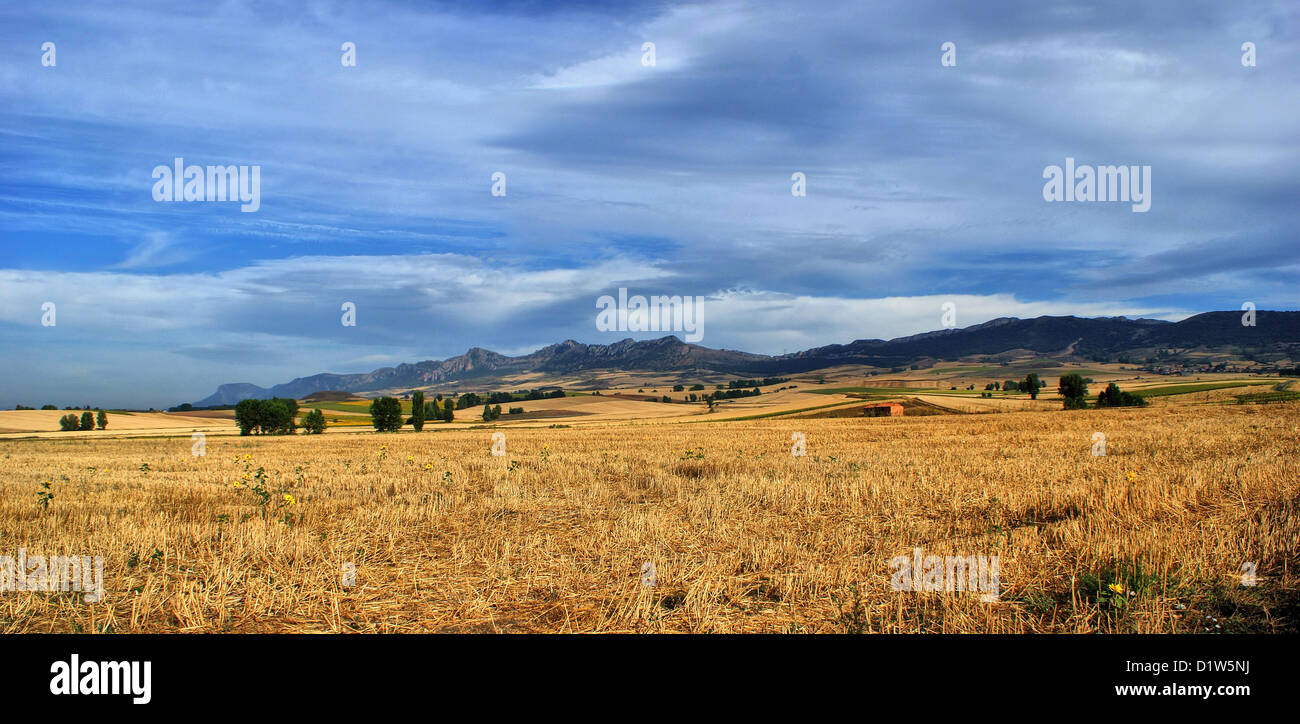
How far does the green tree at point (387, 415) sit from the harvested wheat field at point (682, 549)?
90284 mm

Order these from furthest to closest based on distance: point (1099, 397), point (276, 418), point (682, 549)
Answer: point (276, 418)
point (1099, 397)
point (682, 549)

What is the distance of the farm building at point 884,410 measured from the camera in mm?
85375

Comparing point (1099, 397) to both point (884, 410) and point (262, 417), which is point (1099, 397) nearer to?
point (884, 410)

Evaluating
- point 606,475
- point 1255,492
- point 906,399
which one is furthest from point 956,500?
point 906,399

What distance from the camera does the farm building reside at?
280 feet

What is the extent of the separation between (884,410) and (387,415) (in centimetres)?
7371

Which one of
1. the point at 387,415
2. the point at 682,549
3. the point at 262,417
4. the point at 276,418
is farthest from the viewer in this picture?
the point at 387,415

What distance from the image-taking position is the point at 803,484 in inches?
573

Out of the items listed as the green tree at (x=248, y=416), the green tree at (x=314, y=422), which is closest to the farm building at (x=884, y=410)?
the green tree at (x=314, y=422)

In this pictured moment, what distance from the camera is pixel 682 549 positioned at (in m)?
9.18

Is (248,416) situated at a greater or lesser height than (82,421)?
greater

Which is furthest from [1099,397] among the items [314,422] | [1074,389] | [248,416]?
[248,416]
